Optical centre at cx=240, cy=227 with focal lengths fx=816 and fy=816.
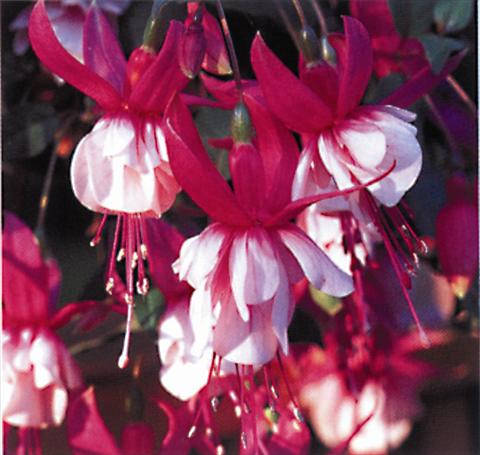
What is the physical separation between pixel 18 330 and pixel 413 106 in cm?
41

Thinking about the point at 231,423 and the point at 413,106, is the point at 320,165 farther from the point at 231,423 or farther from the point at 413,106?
the point at 231,423

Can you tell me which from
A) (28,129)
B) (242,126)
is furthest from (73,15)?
(242,126)

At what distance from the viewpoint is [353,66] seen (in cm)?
56

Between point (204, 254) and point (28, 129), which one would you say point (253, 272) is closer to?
point (204, 254)

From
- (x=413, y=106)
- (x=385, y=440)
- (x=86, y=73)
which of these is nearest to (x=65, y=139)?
(x=86, y=73)

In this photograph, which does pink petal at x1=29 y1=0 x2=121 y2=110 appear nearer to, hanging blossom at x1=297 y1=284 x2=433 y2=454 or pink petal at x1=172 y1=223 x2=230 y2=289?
pink petal at x1=172 y1=223 x2=230 y2=289

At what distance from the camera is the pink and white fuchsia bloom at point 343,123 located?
57 cm

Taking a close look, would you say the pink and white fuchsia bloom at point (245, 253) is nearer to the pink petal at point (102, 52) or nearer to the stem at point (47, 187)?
the pink petal at point (102, 52)

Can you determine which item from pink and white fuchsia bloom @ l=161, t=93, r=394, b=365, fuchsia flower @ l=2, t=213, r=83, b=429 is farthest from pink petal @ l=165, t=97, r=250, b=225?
fuchsia flower @ l=2, t=213, r=83, b=429

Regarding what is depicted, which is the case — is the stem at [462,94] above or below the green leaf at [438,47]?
below

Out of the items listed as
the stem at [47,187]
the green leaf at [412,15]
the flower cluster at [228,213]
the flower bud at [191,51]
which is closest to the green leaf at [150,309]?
the flower cluster at [228,213]

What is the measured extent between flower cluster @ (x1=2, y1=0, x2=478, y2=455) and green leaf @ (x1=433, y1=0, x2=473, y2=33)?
42 millimetres

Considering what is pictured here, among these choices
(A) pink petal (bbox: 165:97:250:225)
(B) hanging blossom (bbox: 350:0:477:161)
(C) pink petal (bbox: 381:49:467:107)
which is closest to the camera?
(A) pink petal (bbox: 165:97:250:225)

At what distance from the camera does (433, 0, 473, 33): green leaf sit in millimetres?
778
